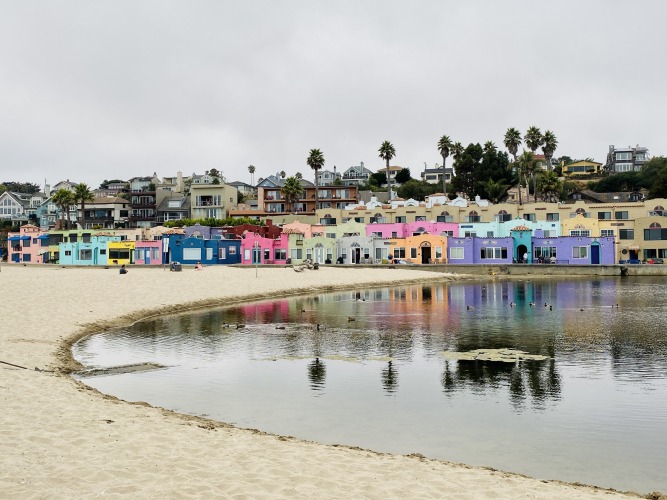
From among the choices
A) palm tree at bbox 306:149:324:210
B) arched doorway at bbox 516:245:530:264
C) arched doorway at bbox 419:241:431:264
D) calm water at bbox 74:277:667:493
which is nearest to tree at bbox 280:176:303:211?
palm tree at bbox 306:149:324:210

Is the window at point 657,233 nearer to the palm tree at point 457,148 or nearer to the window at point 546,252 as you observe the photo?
the window at point 546,252

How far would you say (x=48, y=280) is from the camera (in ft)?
175

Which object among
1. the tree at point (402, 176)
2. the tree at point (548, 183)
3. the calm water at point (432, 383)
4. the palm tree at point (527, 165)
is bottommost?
the calm water at point (432, 383)

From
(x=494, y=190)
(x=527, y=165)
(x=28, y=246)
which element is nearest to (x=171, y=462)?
(x=28, y=246)

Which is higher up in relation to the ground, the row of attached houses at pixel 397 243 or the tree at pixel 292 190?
the tree at pixel 292 190

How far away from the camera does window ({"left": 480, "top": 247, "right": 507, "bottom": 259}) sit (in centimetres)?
9975

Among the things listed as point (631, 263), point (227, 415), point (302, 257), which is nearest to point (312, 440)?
point (227, 415)

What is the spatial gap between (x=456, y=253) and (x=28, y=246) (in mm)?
78584

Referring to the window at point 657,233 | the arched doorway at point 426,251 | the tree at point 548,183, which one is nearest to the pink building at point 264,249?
the arched doorway at point 426,251

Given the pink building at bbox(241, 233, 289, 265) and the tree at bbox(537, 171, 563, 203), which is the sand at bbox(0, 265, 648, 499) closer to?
the pink building at bbox(241, 233, 289, 265)

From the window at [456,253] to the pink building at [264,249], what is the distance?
26.6m

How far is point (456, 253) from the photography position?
331 feet

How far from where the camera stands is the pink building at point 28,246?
115 meters

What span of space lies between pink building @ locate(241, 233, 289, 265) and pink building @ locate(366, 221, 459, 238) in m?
15.2
